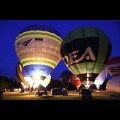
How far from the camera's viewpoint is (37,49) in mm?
23969

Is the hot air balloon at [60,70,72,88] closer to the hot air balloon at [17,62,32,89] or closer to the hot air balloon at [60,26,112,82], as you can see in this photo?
the hot air balloon at [17,62,32,89]

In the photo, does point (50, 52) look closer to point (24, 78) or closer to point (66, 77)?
point (24, 78)

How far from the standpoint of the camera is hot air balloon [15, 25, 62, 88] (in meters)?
23.9

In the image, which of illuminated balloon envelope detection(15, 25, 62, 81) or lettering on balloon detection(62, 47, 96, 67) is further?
illuminated balloon envelope detection(15, 25, 62, 81)

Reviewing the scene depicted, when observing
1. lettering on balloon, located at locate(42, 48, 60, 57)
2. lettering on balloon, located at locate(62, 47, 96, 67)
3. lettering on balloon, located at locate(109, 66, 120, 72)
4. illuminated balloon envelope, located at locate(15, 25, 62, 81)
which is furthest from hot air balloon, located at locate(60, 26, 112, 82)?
lettering on balloon, located at locate(109, 66, 120, 72)

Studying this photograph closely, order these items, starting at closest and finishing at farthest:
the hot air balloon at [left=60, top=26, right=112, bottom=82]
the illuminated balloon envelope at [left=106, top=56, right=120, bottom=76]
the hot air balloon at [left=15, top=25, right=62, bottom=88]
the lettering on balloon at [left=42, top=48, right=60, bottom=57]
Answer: the hot air balloon at [left=60, top=26, right=112, bottom=82]
the hot air balloon at [left=15, top=25, right=62, bottom=88]
the lettering on balloon at [left=42, top=48, right=60, bottom=57]
the illuminated balloon envelope at [left=106, top=56, right=120, bottom=76]

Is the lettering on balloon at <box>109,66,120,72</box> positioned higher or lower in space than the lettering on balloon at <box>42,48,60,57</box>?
lower

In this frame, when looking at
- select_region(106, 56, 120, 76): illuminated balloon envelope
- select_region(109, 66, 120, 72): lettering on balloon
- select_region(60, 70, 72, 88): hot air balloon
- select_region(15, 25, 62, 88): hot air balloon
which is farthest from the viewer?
select_region(60, 70, 72, 88): hot air balloon

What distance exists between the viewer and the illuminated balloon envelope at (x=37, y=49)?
23938 mm

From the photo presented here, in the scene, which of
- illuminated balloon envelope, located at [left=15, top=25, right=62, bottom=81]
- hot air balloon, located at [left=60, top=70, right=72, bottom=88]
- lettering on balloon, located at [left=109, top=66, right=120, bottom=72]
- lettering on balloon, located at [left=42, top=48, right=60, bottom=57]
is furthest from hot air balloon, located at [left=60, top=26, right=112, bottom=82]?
hot air balloon, located at [left=60, top=70, right=72, bottom=88]

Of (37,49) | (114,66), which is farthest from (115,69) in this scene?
(37,49)
